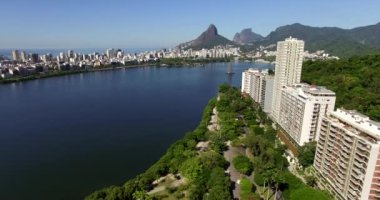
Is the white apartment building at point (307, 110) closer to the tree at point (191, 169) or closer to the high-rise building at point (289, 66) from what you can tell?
the high-rise building at point (289, 66)

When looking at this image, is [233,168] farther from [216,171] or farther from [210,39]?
[210,39]

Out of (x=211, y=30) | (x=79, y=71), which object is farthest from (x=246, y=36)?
(x=79, y=71)

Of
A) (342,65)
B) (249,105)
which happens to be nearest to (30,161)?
(249,105)

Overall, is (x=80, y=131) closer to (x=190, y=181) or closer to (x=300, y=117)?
(x=190, y=181)

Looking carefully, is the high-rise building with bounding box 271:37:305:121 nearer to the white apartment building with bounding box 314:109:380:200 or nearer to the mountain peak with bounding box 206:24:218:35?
the white apartment building with bounding box 314:109:380:200

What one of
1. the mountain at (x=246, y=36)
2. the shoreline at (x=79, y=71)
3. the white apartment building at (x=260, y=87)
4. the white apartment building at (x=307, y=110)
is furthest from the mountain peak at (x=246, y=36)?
the white apartment building at (x=307, y=110)

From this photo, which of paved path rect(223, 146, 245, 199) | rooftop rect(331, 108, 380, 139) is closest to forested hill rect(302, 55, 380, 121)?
rooftop rect(331, 108, 380, 139)
